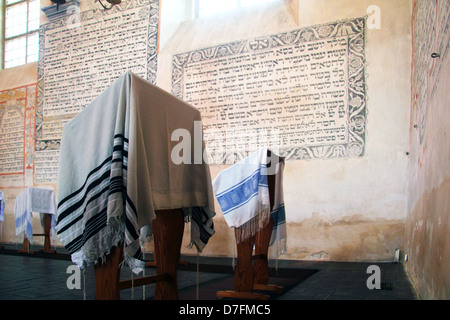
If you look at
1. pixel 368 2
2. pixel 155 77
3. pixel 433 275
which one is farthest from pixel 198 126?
pixel 155 77

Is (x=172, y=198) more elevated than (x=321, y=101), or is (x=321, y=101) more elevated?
(x=321, y=101)

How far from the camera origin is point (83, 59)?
8469mm

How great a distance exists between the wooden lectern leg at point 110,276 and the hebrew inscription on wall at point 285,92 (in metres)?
4.49

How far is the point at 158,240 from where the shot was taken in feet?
7.29

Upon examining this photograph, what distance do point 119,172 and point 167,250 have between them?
1.97 ft

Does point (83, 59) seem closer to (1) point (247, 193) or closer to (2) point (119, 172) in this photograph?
(1) point (247, 193)

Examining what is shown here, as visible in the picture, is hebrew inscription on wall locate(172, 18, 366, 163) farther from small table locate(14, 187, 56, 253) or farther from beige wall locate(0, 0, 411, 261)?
small table locate(14, 187, 56, 253)

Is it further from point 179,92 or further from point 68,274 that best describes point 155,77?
point 68,274

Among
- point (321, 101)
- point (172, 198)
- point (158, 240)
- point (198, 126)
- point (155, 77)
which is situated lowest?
point (158, 240)

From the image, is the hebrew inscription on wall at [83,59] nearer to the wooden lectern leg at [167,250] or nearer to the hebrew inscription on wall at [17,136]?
the hebrew inscription on wall at [17,136]

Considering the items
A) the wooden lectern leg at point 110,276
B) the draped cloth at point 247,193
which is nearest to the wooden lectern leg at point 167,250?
the wooden lectern leg at point 110,276

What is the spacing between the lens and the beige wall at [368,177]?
5.43 metres

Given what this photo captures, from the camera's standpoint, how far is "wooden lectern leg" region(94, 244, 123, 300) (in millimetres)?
1846
